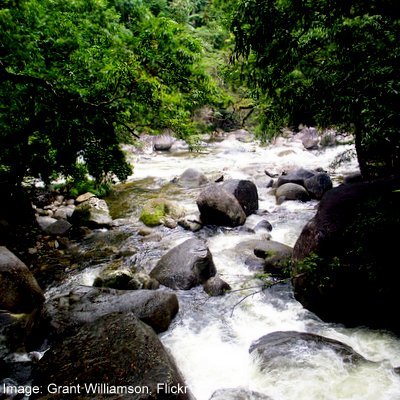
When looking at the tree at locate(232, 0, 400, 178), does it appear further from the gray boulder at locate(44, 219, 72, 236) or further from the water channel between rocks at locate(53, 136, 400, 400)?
the gray boulder at locate(44, 219, 72, 236)

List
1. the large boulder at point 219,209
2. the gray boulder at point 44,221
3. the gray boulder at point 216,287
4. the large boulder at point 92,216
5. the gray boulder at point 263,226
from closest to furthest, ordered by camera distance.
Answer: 1. the gray boulder at point 216,287
2. the gray boulder at point 263,226
3. the large boulder at point 219,209
4. the gray boulder at point 44,221
5. the large boulder at point 92,216

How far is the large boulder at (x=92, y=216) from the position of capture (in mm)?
9773

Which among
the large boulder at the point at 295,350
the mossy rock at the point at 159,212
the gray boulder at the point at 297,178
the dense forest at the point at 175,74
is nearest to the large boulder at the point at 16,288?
the dense forest at the point at 175,74

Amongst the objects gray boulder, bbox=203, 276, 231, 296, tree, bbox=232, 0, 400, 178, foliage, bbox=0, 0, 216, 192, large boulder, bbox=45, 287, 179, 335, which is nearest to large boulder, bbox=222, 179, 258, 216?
gray boulder, bbox=203, 276, 231, 296

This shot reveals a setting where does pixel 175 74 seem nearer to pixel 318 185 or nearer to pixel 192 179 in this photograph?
pixel 318 185

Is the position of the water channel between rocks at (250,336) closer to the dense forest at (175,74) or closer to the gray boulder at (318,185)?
the gray boulder at (318,185)

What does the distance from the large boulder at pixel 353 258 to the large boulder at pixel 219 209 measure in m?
3.93

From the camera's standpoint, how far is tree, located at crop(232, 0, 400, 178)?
8.37ft

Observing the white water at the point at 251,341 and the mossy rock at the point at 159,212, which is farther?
the mossy rock at the point at 159,212

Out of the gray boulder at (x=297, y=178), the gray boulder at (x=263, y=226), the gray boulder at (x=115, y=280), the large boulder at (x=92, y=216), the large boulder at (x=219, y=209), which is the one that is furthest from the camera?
the gray boulder at (x=297, y=178)

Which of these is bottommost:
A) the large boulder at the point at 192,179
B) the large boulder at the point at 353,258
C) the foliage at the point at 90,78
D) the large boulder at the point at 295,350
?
the large boulder at the point at 192,179

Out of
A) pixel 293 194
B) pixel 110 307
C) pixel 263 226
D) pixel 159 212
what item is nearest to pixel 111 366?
pixel 110 307

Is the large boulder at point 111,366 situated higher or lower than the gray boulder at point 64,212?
higher

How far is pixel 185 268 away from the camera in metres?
6.27
